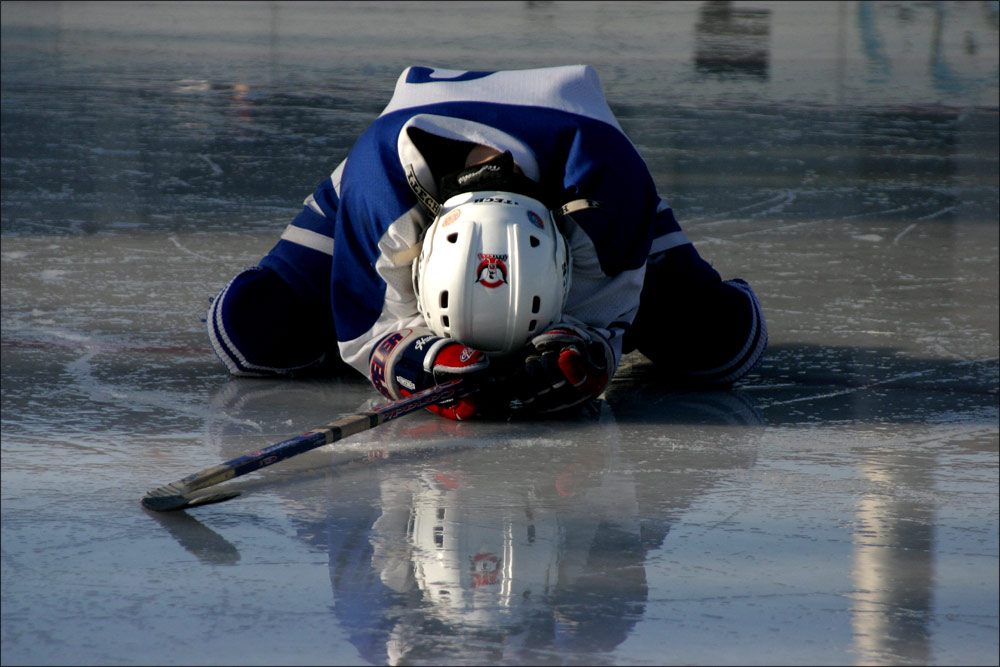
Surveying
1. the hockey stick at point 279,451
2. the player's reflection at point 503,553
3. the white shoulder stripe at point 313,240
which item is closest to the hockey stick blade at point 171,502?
the hockey stick at point 279,451

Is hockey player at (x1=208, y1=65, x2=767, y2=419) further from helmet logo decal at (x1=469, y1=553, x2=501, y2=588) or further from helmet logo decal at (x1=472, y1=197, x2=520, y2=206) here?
helmet logo decal at (x1=469, y1=553, x2=501, y2=588)

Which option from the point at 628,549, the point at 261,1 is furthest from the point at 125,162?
the point at 261,1

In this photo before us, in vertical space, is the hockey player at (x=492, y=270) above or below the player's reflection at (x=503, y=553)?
above

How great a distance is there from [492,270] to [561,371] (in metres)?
0.31

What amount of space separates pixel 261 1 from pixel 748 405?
14703 millimetres

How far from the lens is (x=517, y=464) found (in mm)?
3008

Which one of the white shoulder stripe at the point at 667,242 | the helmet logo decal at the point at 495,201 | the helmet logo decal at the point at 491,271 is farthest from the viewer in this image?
the white shoulder stripe at the point at 667,242

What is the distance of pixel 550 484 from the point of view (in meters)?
2.87

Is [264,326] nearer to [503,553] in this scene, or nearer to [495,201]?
[495,201]

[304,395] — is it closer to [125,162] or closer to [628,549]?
[628,549]

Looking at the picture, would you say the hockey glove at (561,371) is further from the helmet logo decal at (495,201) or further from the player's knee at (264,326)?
the player's knee at (264,326)

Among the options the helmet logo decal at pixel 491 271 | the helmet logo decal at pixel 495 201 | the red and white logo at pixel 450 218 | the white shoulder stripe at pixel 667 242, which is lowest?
the white shoulder stripe at pixel 667 242

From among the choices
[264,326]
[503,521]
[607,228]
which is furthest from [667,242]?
[503,521]

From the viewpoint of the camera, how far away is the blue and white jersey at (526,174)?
11.3 feet
